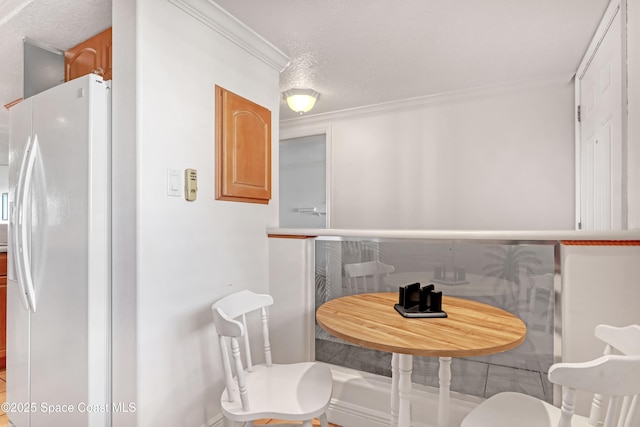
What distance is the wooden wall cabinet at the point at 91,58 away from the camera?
178 cm

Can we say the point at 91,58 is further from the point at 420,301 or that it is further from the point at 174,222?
the point at 420,301

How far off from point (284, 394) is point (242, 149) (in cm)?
128

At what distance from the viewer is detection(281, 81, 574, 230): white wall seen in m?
2.82

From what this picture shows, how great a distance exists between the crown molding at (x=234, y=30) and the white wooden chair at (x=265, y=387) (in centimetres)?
140

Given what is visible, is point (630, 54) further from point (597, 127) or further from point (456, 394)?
point (456, 394)

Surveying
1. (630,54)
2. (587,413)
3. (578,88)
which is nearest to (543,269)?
(587,413)

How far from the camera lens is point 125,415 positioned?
1.47 metres

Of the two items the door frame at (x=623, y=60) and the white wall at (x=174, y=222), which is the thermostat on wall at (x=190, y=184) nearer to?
the white wall at (x=174, y=222)

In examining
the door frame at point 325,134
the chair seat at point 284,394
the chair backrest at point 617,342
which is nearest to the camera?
the chair backrest at point 617,342

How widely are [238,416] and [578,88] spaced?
3.10 m

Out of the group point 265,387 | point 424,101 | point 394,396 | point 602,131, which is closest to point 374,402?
point 394,396

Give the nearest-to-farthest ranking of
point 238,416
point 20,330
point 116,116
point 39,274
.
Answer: point 238,416
point 116,116
point 39,274
point 20,330

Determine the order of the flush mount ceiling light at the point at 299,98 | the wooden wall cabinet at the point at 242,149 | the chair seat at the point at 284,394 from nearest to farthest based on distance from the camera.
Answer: the chair seat at the point at 284,394
the wooden wall cabinet at the point at 242,149
the flush mount ceiling light at the point at 299,98

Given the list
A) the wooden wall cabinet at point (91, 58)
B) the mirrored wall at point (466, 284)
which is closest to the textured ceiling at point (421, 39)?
the wooden wall cabinet at point (91, 58)
